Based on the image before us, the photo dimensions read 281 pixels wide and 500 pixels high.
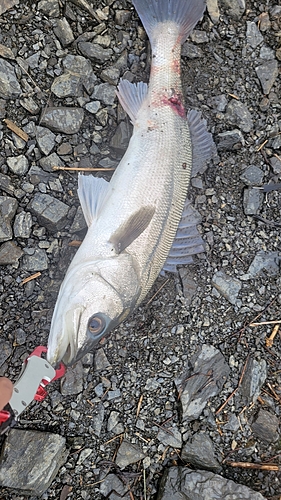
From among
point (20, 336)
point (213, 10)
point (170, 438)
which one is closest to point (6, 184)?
point (20, 336)

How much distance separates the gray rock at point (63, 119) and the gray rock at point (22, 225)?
33.4 inches

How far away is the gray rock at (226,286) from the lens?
167 inches

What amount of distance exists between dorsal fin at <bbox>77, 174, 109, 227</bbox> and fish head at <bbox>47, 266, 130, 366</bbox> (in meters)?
0.54

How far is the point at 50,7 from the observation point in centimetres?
407

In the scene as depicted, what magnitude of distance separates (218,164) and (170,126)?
79 cm

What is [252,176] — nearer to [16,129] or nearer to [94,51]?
[94,51]

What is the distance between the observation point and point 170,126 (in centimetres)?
386

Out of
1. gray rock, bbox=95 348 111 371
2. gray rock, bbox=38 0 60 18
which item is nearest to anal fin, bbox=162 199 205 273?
gray rock, bbox=95 348 111 371

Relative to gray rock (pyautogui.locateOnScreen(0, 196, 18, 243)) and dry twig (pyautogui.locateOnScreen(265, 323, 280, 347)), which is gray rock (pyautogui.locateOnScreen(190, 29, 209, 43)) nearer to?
gray rock (pyautogui.locateOnScreen(0, 196, 18, 243))

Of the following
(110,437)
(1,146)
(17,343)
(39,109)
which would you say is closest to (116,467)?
(110,437)

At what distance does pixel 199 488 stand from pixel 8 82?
12.9 ft

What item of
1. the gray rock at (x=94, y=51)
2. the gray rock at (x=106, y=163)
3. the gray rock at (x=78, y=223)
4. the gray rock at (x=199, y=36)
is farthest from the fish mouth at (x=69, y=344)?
the gray rock at (x=199, y=36)

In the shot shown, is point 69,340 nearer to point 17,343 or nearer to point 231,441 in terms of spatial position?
point 17,343

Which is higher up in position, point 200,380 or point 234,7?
point 234,7
